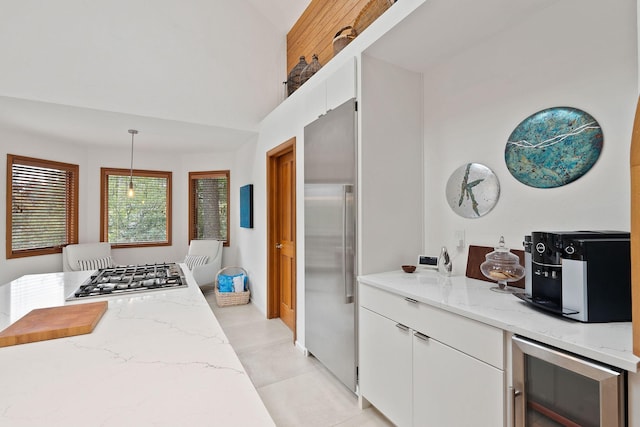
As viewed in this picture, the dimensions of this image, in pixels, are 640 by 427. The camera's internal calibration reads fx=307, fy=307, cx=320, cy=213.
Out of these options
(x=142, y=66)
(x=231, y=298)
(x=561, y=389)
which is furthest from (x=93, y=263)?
(x=561, y=389)

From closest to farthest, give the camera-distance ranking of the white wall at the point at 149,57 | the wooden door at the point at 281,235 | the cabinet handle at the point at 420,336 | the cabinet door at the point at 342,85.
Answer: the cabinet handle at the point at 420,336 → the cabinet door at the point at 342,85 → the white wall at the point at 149,57 → the wooden door at the point at 281,235

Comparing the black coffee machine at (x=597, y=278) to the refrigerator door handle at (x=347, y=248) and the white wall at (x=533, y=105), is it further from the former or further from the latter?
the refrigerator door handle at (x=347, y=248)

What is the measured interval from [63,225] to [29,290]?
3444 mm

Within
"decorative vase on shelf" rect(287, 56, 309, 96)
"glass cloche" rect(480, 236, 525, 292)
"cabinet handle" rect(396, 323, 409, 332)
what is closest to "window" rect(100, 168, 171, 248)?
"decorative vase on shelf" rect(287, 56, 309, 96)

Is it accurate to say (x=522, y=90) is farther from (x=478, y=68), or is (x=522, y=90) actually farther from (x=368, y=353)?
(x=368, y=353)

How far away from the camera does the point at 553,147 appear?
1.62 meters

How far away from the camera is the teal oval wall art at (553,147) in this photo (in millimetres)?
1500

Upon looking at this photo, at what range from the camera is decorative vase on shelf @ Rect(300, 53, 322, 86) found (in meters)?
2.99

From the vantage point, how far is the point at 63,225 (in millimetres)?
4570

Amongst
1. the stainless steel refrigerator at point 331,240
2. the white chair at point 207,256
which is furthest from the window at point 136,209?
the stainless steel refrigerator at point 331,240

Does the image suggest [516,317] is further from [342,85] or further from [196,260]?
[196,260]

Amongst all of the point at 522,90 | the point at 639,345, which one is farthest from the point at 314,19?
the point at 639,345

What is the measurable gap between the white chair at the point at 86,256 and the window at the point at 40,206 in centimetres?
23

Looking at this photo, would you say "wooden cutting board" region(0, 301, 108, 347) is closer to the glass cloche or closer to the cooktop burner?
the cooktop burner
